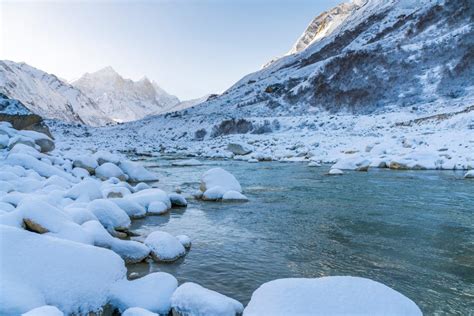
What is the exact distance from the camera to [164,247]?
7020 mm

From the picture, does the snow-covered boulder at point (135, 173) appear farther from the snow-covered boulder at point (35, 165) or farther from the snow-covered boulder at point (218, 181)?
the snow-covered boulder at point (218, 181)

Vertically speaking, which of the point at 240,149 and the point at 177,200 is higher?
the point at 240,149

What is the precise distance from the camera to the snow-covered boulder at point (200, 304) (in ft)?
14.9

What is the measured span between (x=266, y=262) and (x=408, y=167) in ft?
48.4

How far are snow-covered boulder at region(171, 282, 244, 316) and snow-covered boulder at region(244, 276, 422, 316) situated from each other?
0.38m

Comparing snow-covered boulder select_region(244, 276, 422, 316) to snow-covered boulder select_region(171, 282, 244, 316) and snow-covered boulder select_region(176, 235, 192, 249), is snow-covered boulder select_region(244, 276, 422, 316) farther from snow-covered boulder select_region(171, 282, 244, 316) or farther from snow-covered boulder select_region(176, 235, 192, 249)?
snow-covered boulder select_region(176, 235, 192, 249)

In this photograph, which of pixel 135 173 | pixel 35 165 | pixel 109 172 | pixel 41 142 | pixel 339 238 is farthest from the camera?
pixel 41 142

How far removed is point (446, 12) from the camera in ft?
207

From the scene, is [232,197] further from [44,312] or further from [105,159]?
[44,312]

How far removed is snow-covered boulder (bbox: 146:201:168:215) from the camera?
10367 mm

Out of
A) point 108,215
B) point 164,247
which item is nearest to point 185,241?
point 164,247

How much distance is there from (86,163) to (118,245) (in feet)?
34.3

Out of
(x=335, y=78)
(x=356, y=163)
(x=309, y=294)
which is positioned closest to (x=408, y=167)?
(x=356, y=163)

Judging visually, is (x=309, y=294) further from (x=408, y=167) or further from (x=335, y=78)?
(x=335, y=78)
